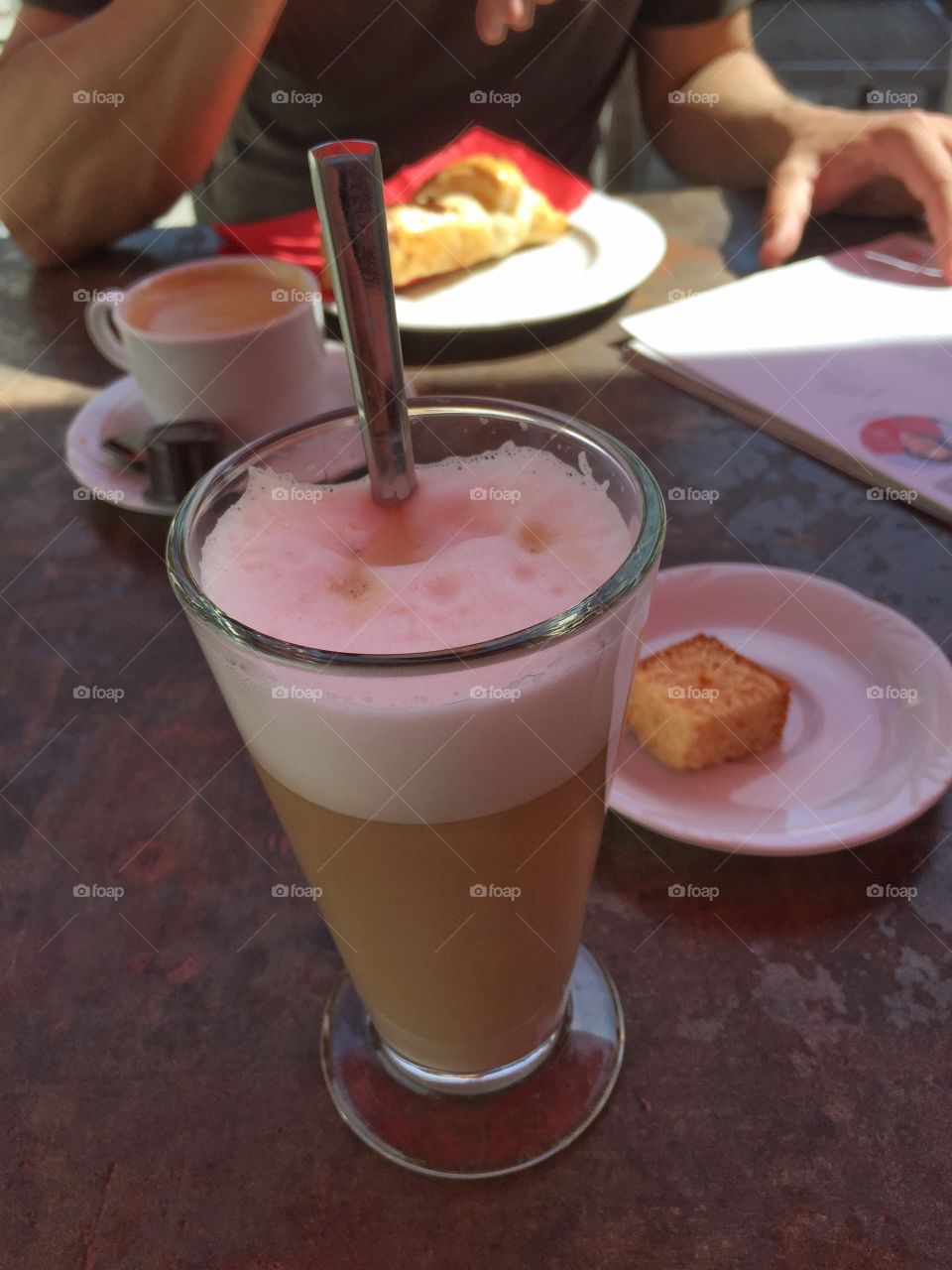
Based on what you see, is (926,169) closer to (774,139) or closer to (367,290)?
(774,139)

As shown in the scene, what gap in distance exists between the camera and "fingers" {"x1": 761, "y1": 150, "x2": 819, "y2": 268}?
150 centimetres

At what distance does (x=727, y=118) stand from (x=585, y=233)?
61 cm

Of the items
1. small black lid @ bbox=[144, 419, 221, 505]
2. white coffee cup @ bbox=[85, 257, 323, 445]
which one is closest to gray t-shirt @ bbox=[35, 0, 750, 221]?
white coffee cup @ bbox=[85, 257, 323, 445]

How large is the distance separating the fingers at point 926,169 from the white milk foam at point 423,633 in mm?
1163

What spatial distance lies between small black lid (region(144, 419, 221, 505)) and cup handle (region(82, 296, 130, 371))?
229mm

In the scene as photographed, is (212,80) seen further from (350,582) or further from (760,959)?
(760,959)

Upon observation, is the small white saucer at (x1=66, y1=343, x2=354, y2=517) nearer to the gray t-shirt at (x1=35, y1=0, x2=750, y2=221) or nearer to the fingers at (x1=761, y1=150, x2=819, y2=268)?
the fingers at (x1=761, y1=150, x2=819, y2=268)

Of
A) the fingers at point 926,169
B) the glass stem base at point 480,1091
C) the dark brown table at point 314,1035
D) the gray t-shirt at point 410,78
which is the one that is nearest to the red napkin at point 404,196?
the gray t-shirt at point 410,78

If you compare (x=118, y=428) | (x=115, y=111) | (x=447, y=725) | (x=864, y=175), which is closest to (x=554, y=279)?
(x=864, y=175)

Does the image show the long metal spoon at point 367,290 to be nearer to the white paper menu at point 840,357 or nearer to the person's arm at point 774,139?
the white paper menu at point 840,357

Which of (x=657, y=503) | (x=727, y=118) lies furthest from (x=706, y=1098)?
(x=727, y=118)

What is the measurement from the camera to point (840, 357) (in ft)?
4.14

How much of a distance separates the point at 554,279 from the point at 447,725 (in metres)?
1.19

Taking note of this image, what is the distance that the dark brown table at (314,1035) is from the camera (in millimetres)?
555
